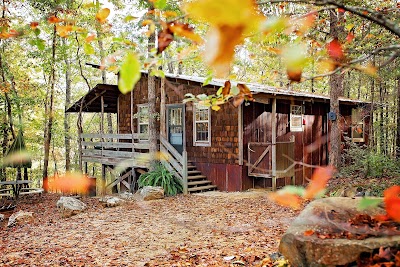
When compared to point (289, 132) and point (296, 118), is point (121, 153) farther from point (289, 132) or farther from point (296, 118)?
point (296, 118)

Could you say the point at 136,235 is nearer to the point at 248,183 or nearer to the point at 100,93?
the point at 248,183

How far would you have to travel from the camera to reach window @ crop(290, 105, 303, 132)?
12.4 meters

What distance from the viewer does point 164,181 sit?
10.9 meters

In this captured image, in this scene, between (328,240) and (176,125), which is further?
(176,125)

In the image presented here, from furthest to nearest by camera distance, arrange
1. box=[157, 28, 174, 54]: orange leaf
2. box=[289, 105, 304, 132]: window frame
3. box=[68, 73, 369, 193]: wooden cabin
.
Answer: box=[289, 105, 304, 132]: window frame → box=[68, 73, 369, 193]: wooden cabin → box=[157, 28, 174, 54]: orange leaf

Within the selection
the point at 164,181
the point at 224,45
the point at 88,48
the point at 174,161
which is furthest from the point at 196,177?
the point at 224,45

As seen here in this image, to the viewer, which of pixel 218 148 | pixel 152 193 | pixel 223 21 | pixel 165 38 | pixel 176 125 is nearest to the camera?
pixel 223 21

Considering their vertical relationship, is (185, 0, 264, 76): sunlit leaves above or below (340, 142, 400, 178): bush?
above

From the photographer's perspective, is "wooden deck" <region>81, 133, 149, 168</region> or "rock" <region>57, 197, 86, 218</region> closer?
"rock" <region>57, 197, 86, 218</region>

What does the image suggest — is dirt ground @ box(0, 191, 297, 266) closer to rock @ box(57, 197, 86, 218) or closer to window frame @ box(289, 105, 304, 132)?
rock @ box(57, 197, 86, 218)

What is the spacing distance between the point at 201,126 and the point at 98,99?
6033 millimetres

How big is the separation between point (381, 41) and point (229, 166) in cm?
589

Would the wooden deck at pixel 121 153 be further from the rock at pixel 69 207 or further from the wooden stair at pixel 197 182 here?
the rock at pixel 69 207

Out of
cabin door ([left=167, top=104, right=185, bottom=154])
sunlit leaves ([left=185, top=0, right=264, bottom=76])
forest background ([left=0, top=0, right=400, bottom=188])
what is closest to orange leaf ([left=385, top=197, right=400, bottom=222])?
forest background ([left=0, top=0, right=400, bottom=188])
